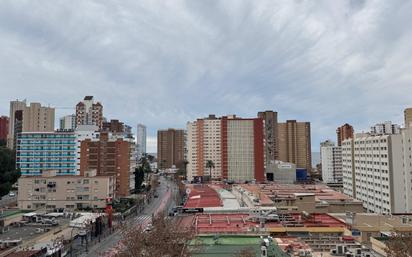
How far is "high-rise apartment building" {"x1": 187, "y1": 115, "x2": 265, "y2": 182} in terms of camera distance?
155000 millimetres

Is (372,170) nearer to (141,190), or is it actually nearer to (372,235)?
(372,235)

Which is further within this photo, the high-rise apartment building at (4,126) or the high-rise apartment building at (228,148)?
the high-rise apartment building at (4,126)

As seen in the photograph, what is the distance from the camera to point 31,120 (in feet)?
518

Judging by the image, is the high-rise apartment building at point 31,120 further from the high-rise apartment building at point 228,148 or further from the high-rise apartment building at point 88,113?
the high-rise apartment building at point 228,148

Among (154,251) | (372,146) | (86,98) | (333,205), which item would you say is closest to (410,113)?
(372,146)

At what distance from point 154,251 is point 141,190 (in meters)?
109

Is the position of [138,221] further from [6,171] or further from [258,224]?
[258,224]

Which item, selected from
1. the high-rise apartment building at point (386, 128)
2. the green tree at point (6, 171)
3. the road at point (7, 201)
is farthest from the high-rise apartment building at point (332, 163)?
the green tree at point (6, 171)

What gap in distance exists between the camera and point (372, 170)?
91.1 metres


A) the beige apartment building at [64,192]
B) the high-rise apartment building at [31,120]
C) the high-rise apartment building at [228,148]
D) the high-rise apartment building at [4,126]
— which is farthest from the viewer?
the high-rise apartment building at [4,126]

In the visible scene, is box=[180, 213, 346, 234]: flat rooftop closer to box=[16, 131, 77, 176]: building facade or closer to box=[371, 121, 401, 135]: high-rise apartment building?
box=[371, 121, 401, 135]: high-rise apartment building

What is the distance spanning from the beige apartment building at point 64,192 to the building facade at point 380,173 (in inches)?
2442

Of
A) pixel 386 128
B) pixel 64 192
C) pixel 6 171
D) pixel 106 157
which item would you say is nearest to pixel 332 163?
pixel 386 128

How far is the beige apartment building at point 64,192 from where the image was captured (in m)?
88.3
